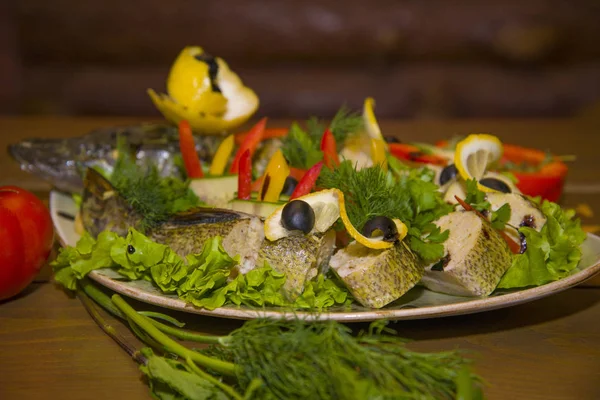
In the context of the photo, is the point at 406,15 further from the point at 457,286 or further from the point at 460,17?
the point at 457,286

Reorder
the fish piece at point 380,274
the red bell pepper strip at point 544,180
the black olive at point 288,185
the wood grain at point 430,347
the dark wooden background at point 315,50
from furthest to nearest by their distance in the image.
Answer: the dark wooden background at point 315,50, the red bell pepper strip at point 544,180, the black olive at point 288,185, the fish piece at point 380,274, the wood grain at point 430,347

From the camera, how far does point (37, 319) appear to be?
1.82m

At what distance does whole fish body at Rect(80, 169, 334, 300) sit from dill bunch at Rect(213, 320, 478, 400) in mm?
314

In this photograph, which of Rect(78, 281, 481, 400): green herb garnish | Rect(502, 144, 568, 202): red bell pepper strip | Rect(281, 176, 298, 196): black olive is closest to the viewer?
Rect(78, 281, 481, 400): green herb garnish

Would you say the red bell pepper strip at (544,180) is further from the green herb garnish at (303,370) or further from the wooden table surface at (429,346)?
the green herb garnish at (303,370)

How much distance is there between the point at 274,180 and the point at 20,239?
2.25 feet

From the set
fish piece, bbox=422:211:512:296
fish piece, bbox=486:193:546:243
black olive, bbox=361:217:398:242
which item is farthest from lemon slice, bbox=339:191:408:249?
fish piece, bbox=486:193:546:243

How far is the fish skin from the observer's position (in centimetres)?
251

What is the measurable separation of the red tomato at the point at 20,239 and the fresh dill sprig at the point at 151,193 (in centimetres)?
24

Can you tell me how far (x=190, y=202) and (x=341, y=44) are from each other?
9.04 feet

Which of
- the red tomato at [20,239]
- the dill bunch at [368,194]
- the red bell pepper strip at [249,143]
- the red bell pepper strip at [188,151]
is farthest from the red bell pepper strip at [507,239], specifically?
the red tomato at [20,239]

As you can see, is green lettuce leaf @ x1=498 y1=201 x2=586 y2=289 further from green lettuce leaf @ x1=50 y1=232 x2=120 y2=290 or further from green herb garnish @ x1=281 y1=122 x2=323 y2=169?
green lettuce leaf @ x1=50 y1=232 x2=120 y2=290

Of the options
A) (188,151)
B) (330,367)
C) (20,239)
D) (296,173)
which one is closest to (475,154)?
(296,173)

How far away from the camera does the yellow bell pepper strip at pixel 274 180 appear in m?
2.02
